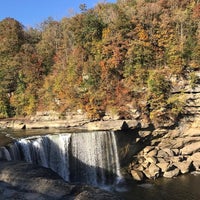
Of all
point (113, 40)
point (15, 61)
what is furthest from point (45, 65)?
point (113, 40)

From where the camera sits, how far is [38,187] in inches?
505

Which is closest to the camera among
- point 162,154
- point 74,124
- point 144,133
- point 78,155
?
point 78,155

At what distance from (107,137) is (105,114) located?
161 inches

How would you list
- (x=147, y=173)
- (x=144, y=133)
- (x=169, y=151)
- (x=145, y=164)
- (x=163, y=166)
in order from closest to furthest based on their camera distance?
(x=147, y=173)
(x=163, y=166)
(x=145, y=164)
(x=169, y=151)
(x=144, y=133)

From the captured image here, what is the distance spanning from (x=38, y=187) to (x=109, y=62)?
74.1 ft

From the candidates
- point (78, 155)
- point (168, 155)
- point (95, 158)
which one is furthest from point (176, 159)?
point (78, 155)

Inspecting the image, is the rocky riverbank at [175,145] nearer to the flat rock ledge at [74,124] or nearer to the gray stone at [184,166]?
the gray stone at [184,166]

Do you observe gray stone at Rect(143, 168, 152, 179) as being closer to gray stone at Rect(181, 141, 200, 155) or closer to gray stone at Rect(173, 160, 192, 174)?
gray stone at Rect(173, 160, 192, 174)

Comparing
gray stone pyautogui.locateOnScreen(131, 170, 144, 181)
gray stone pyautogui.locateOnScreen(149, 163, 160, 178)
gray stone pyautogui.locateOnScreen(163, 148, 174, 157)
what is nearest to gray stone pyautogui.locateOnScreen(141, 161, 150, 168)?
gray stone pyautogui.locateOnScreen(149, 163, 160, 178)

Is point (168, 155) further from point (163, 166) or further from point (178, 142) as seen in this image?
point (163, 166)

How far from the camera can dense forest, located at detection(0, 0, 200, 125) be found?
30.9 metres

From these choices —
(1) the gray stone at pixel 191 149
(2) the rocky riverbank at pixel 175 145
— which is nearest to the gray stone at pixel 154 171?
(2) the rocky riverbank at pixel 175 145

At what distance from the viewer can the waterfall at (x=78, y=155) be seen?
24.7m

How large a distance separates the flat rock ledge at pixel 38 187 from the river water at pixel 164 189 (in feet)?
31.5
